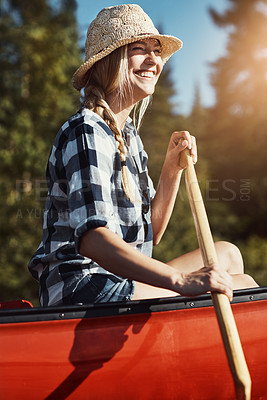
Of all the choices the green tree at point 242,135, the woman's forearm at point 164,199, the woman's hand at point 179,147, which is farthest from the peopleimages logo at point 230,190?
the woman's hand at point 179,147

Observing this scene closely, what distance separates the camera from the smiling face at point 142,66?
6.97 ft

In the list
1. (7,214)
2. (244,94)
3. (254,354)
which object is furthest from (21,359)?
(244,94)

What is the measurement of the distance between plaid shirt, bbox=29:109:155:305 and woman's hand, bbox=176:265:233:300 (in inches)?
13.3

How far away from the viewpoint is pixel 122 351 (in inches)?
70.8

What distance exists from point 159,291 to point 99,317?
405 millimetres

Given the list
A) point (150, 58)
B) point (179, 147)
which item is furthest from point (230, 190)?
point (150, 58)

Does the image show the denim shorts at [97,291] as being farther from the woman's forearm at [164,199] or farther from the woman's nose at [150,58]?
the woman's nose at [150,58]

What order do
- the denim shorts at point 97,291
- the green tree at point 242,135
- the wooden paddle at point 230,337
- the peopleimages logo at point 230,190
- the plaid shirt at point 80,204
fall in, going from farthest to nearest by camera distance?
the peopleimages logo at point 230,190, the green tree at point 242,135, the denim shorts at point 97,291, the plaid shirt at point 80,204, the wooden paddle at point 230,337

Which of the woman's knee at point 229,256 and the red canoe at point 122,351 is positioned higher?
the woman's knee at point 229,256

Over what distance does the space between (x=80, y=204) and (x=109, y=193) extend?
0.13 metres

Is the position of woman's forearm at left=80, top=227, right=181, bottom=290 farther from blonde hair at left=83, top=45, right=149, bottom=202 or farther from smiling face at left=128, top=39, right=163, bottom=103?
smiling face at left=128, top=39, right=163, bottom=103

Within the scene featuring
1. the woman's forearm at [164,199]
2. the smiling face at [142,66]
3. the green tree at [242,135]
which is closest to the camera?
the smiling face at [142,66]

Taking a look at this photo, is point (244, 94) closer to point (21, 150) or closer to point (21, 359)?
point (21, 150)

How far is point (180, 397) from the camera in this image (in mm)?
1864
